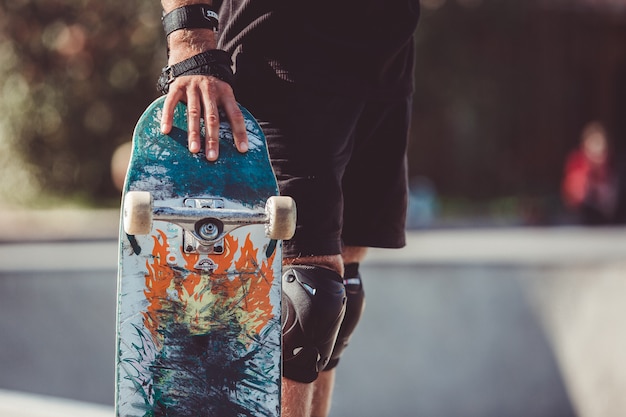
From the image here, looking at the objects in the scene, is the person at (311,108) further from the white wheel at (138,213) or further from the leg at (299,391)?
the white wheel at (138,213)

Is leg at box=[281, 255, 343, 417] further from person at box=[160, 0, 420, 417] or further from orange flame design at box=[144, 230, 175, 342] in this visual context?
orange flame design at box=[144, 230, 175, 342]

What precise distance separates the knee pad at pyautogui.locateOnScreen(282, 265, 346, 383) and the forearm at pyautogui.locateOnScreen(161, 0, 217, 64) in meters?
0.55

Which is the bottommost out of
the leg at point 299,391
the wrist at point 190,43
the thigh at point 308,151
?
the leg at point 299,391

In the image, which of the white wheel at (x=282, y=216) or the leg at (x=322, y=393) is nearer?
the white wheel at (x=282, y=216)

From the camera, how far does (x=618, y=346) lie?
529 cm

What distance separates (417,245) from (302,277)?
7103 millimetres

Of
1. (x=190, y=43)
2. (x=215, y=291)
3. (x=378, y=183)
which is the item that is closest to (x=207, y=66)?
(x=190, y=43)

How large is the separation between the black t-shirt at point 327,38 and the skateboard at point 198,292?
31 cm

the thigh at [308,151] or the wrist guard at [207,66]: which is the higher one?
the wrist guard at [207,66]

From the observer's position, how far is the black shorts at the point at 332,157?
1.92 m

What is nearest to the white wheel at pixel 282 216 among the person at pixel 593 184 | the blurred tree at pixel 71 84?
the person at pixel 593 184

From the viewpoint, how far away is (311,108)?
1.96m

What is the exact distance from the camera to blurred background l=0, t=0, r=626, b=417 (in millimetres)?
5121

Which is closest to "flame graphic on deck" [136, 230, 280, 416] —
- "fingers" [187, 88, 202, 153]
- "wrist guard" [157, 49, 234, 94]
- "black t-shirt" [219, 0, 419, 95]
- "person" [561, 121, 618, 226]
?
"fingers" [187, 88, 202, 153]
